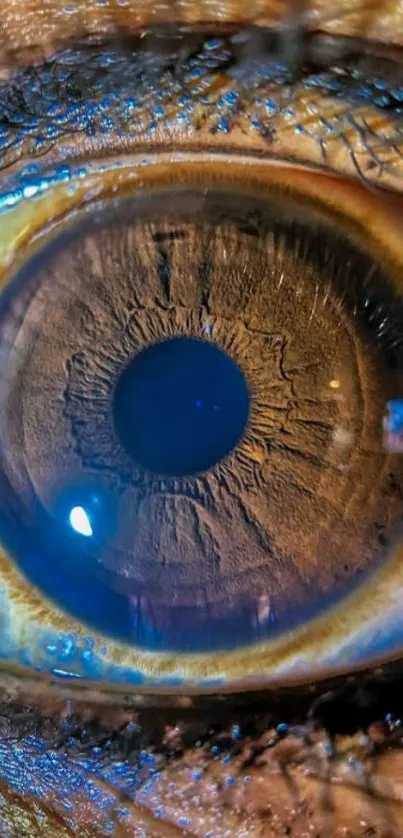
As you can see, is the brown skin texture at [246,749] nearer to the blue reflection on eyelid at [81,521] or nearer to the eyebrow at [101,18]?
the eyebrow at [101,18]

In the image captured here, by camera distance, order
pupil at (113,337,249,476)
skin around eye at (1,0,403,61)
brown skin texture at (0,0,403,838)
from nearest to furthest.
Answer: brown skin texture at (0,0,403,838) < skin around eye at (1,0,403,61) < pupil at (113,337,249,476)

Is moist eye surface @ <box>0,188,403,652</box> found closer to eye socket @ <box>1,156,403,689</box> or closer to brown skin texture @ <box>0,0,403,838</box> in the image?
eye socket @ <box>1,156,403,689</box>

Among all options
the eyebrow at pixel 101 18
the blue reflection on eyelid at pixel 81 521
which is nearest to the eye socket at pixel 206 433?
the blue reflection on eyelid at pixel 81 521

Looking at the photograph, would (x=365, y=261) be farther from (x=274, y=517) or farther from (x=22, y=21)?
(x=22, y=21)

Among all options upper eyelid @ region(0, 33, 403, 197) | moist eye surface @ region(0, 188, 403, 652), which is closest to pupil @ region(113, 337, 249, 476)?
moist eye surface @ region(0, 188, 403, 652)

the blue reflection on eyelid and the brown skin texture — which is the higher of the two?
the blue reflection on eyelid

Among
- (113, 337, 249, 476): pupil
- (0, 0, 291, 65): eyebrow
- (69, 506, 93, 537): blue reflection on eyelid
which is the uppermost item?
(0, 0, 291, 65): eyebrow

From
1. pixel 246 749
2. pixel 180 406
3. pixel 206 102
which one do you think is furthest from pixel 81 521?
pixel 206 102

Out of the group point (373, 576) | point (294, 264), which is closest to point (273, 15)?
point (294, 264)
